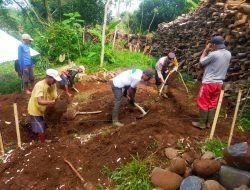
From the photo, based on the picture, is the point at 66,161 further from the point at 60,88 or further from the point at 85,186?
the point at 60,88

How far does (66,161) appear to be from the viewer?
186 inches

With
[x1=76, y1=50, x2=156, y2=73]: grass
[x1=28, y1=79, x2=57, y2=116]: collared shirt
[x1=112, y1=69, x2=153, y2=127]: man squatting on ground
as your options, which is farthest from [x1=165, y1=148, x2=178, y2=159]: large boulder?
[x1=76, y1=50, x2=156, y2=73]: grass

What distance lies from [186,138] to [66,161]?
6.88ft

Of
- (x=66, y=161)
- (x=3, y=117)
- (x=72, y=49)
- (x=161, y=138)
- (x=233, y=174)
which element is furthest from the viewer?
(x=72, y=49)

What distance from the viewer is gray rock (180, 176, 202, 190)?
3.78 meters

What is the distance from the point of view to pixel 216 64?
5398 millimetres

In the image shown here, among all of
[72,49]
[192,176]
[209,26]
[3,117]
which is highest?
[209,26]

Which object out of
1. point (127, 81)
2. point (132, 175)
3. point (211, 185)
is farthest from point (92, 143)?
point (211, 185)

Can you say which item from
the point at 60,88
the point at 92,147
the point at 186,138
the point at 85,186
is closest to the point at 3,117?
the point at 60,88

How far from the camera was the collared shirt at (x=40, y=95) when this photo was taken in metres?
5.27

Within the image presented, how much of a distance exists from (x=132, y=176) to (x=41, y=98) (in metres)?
2.20

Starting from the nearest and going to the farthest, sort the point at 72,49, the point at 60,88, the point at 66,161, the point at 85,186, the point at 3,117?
the point at 85,186, the point at 66,161, the point at 3,117, the point at 60,88, the point at 72,49

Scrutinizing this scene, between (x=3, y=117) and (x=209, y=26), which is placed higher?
(x=209, y=26)

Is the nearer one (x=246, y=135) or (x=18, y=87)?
(x=246, y=135)
